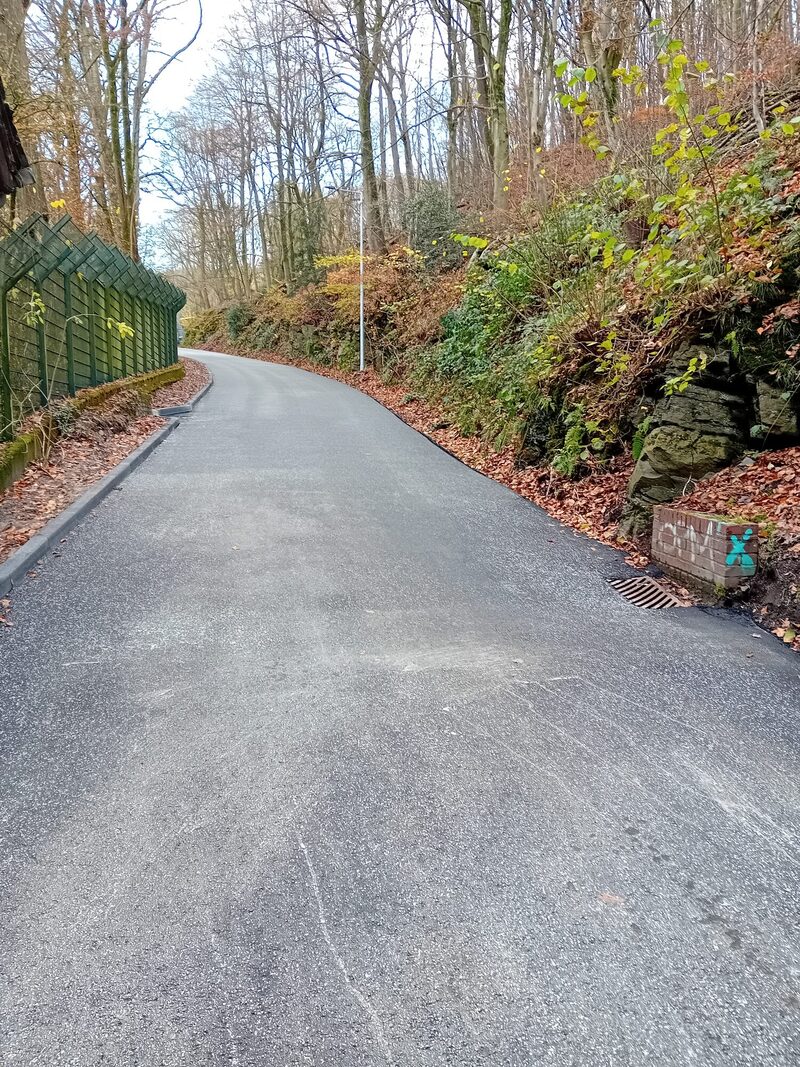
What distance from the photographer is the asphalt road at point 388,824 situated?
1.85m

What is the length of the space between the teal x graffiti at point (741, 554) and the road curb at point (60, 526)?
16.8 feet

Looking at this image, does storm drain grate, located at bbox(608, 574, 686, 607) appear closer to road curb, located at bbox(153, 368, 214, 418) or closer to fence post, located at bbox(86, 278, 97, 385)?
fence post, located at bbox(86, 278, 97, 385)

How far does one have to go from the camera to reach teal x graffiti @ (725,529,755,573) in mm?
4820

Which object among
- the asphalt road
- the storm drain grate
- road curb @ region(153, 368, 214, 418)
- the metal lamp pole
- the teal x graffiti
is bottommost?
the asphalt road

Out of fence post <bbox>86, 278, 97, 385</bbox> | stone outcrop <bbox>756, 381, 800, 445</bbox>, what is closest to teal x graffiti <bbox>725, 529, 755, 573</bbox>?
stone outcrop <bbox>756, 381, 800, 445</bbox>

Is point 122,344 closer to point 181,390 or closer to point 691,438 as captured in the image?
point 181,390

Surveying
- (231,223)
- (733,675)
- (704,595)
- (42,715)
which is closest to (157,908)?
(42,715)

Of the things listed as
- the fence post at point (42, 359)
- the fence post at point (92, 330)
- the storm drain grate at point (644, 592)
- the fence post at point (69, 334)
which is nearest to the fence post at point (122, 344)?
the fence post at point (92, 330)

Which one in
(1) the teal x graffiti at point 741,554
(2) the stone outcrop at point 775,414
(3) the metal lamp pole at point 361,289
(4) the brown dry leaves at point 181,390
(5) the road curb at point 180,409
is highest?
(3) the metal lamp pole at point 361,289

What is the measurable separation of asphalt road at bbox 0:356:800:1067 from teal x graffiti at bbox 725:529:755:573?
0.57 meters

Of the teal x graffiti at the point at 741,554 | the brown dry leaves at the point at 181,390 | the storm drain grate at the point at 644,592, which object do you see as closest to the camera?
the teal x graffiti at the point at 741,554

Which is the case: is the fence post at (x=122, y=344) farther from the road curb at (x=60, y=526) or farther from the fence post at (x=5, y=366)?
the fence post at (x=5, y=366)

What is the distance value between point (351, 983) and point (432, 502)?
616 centimetres

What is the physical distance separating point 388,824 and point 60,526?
185 inches
